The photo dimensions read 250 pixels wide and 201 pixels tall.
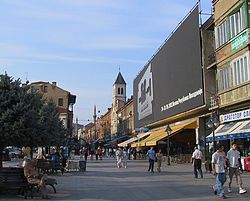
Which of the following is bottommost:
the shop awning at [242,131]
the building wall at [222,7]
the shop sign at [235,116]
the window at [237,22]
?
the shop awning at [242,131]

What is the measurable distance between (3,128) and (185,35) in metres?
27.7

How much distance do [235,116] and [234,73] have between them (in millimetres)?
3000

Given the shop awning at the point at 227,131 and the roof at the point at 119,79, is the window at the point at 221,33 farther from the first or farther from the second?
the roof at the point at 119,79

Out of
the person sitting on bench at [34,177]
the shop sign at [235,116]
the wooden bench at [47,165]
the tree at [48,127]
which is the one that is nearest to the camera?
the person sitting on bench at [34,177]

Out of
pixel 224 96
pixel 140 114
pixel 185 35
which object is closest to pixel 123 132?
pixel 140 114

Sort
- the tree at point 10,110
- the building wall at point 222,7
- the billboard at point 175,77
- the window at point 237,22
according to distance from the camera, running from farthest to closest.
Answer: the billboard at point 175,77
the building wall at point 222,7
the window at point 237,22
the tree at point 10,110

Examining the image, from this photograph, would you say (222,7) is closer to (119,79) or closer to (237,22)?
(237,22)

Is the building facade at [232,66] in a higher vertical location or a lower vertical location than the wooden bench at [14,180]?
higher

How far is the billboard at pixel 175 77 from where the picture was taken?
3847cm

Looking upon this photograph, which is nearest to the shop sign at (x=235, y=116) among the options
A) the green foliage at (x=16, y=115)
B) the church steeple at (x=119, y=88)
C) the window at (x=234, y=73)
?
the window at (x=234, y=73)

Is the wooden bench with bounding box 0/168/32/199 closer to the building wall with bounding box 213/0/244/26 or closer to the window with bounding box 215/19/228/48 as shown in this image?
the building wall with bounding box 213/0/244/26

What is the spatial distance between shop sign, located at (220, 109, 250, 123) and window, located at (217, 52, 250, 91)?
1987 millimetres

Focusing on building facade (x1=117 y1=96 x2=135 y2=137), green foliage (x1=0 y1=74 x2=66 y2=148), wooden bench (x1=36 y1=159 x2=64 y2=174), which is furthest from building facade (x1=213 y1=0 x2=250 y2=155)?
building facade (x1=117 y1=96 x2=135 y2=137)

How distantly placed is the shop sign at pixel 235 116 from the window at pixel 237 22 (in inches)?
211
